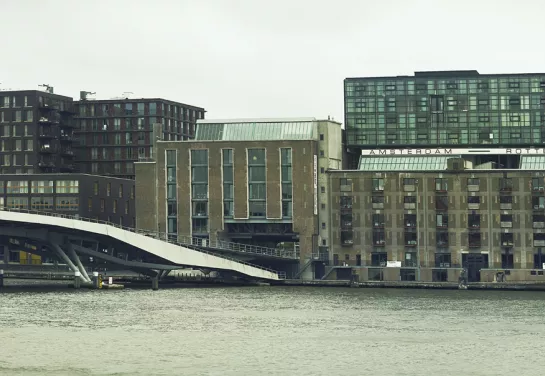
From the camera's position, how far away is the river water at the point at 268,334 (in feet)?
308

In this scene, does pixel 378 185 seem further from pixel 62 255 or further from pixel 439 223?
pixel 62 255

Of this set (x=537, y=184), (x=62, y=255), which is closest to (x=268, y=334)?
(x=62, y=255)

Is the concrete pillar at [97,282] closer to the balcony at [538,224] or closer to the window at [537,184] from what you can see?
the balcony at [538,224]

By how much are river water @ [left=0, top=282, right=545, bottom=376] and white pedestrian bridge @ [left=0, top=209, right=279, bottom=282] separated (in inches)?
336

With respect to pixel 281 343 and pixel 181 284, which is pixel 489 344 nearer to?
pixel 281 343

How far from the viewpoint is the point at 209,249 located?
197125mm

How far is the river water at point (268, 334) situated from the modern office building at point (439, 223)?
89.8 feet

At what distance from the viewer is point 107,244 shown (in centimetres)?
17850

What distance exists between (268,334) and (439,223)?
83691 millimetres

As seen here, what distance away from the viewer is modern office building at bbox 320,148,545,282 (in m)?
192

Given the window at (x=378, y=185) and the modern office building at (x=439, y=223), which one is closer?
the modern office building at (x=439, y=223)

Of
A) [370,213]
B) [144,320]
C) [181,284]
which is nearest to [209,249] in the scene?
[181,284]

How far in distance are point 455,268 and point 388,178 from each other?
1632 cm

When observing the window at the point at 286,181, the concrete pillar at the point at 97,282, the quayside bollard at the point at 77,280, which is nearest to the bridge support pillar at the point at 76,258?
the concrete pillar at the point at 97,282
